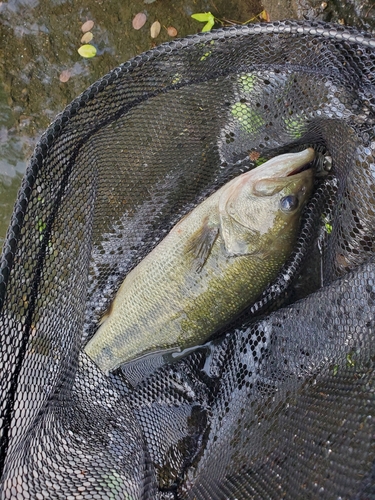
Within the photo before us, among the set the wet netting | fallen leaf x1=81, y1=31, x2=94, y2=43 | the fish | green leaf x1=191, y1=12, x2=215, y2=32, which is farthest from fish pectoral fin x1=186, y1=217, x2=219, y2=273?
fallen leaf x1=81, y1=31, x2=94, y2=43

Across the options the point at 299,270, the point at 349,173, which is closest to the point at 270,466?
the point at 299,270

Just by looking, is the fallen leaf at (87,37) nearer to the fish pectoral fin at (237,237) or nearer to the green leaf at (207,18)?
the green leaf at (207,18)

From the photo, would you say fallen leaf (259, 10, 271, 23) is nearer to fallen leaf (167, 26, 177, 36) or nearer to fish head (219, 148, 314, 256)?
fallen leaf (167, 26, 177, 36)

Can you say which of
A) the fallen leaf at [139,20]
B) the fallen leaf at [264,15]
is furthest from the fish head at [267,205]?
the fallen leaf at [139,20]

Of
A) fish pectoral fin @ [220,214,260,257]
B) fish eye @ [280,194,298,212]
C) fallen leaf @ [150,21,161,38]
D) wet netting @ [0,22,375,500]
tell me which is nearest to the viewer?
wet netting @ [0,22,375,500]

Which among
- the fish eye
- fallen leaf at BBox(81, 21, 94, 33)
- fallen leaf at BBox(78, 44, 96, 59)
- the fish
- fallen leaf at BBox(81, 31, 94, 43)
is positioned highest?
fallen leaf at BBox(81, 21, 94, 33)

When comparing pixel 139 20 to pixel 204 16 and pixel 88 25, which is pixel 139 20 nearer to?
pixel 88 25

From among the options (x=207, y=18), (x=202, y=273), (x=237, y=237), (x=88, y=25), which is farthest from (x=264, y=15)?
(x=202, y=273)
